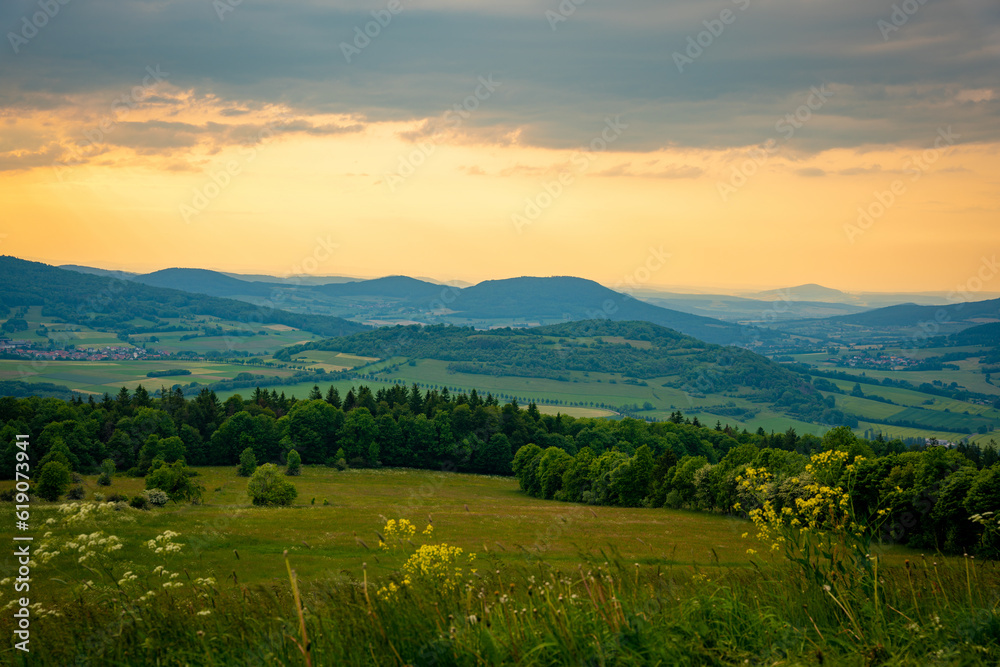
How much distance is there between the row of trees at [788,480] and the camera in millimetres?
32125

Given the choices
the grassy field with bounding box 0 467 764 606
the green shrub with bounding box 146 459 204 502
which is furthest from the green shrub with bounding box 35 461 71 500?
the green shrub with bounding box 146 459 204 502

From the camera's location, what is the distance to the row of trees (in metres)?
32.1

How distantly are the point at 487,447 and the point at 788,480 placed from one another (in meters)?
82.1

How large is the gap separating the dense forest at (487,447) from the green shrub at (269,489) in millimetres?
13511

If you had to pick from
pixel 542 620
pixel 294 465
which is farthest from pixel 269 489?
pixel 542 620

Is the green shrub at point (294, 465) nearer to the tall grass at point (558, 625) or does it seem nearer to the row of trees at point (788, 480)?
the row of trees at point (788, 480)

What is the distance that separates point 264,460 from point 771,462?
65039 millimetres

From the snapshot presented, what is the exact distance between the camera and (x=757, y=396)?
199 metres

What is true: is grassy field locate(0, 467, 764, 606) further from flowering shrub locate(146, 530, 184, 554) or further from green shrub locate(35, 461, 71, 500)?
green shrub locate(35, 461, 71, 500)

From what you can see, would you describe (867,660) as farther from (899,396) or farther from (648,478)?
(899,396)

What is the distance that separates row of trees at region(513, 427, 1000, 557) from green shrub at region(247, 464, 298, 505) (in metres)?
31.0

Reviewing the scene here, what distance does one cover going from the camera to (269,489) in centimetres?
4978

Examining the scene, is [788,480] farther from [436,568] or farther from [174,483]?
[174,483]

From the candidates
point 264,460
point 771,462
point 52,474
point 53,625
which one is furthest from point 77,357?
point 53,625
